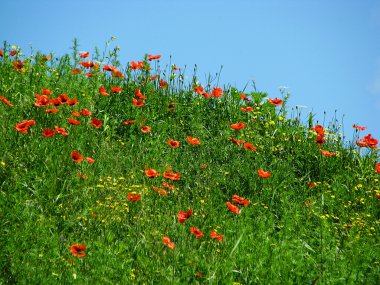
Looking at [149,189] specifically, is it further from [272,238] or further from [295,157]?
[295,157]

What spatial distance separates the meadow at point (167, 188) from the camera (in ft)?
13.8

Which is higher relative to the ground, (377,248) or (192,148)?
(192,148)

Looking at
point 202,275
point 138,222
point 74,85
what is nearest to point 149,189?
point 138,222

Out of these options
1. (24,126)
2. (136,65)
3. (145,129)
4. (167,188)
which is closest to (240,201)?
(167,188)

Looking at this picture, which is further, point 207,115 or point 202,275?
point 207,115

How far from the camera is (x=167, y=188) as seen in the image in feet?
18.5

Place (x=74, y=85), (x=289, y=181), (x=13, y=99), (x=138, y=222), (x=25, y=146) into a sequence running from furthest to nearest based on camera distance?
(x=74, y=85) → (x=13, y=99) → (x=289, y=181) → (x=25, y=146) → (x=138, y=222)

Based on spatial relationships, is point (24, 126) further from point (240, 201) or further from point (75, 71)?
point (75, 71)

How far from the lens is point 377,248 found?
16.2 ft

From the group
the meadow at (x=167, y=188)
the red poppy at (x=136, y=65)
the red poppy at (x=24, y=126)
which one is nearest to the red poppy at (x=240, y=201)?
the meadow at (x=167, y=188)

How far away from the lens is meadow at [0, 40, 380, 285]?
420 centimetres

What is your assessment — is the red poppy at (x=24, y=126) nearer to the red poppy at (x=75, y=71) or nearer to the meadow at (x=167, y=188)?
the meadow at (x=167, y=188)

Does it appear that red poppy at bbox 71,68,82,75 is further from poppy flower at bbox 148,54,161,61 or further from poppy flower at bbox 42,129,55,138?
poppy flower at bbox 42,129,55,138

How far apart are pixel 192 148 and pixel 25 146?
84.5 inches
